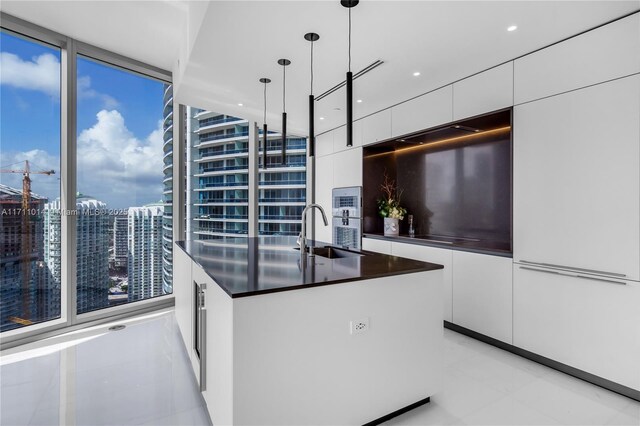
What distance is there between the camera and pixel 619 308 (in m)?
2.15

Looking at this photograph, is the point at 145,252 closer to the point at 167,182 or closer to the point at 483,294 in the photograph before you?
the point at 167,182

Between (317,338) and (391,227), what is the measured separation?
2.83 metres

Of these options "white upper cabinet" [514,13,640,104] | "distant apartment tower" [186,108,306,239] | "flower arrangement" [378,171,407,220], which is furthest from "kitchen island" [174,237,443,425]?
"distant apartment tower" [186,108,306,239]

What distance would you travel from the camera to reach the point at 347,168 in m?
4.76

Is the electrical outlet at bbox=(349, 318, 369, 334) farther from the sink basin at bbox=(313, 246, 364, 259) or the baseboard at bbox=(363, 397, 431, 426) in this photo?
the sink basin at bbox=(313, 246, 364, 259)

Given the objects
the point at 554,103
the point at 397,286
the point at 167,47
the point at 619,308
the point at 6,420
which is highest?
the point at 167,47

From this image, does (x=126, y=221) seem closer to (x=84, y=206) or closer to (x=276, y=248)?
(x=84, y=206)

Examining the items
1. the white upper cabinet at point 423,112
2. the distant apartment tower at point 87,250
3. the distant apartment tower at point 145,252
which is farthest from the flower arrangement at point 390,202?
the distant apartment tower at point 87,250

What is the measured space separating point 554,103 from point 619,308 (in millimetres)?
1497

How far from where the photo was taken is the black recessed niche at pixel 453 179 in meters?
3.33

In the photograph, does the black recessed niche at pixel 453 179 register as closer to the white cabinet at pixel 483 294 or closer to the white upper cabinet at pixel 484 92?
the white upper cabinet at pixel 484 92

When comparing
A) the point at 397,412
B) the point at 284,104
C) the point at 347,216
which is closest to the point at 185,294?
the point at 397,412

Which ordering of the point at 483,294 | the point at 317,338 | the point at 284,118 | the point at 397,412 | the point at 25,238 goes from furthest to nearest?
the point at 25,238
the point at 284,118
the point at 483,294
the point at 397,412
the point at 317,338

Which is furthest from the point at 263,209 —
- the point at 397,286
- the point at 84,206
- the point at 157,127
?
the point at 397,286
